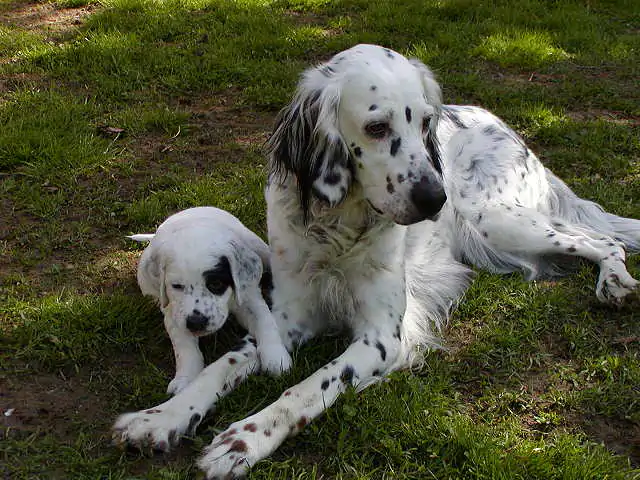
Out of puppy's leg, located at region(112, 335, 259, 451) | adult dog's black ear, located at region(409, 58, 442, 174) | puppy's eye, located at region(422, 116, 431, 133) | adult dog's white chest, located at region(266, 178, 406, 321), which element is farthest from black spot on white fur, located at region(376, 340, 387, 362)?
puppy's eye, located at region(422, 116, 431, 133)

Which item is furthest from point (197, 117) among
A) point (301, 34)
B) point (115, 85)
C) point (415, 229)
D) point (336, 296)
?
point (336, 296)

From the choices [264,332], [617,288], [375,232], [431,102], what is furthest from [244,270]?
[617,288]

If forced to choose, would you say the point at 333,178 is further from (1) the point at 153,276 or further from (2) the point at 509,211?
(2) the point at 509,211

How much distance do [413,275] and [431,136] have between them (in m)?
0.93

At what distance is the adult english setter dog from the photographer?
3.03 metres

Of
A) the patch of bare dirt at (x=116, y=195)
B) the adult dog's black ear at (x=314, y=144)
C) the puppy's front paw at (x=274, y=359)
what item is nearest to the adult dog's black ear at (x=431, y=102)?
the adult dog's black ear at (x=314, y=144)

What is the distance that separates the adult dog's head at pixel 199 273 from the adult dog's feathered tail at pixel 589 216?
2.18 m

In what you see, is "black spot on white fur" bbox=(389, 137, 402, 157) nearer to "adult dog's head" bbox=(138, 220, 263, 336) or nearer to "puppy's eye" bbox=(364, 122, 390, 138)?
"puppy's eye" bbox=(364, 122, 390, 138)

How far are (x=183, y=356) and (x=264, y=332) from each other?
0.39 metres

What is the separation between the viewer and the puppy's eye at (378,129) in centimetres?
311

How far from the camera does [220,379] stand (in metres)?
3.19

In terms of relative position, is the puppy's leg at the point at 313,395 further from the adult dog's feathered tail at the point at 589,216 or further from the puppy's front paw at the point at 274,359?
the adult dog's feathered tail at the point at 589,216

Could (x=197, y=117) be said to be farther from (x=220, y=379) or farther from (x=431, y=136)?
(x=220, y=379)

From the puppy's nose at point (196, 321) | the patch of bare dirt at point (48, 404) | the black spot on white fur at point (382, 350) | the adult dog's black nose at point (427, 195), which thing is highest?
the adult dog's black nose at point (427, 195)
